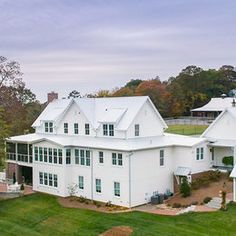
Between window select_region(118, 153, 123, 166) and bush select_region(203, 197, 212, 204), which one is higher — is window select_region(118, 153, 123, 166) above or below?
above

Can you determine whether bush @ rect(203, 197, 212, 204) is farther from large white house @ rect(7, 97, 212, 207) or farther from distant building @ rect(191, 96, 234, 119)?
distant building @ rect(191, 96, 234, 119)

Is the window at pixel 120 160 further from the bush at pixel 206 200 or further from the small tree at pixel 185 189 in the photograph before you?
the bush at pixel 206 200

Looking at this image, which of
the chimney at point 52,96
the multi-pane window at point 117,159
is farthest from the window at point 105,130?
the chimney at point 52,96

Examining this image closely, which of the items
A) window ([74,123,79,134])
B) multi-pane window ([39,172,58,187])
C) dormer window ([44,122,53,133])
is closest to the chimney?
dormer window ([44,122,53,133])

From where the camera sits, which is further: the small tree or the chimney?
the chimney

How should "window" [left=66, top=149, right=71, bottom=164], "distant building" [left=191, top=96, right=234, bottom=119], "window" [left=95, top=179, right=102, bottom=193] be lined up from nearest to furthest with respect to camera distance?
"window" [left=95, top=179, right=102, bottom=193] < "window" [left=66, top=149, right=71, bottom=164] < "distant building" [left=191, top=96, right=234, bottom=119]
